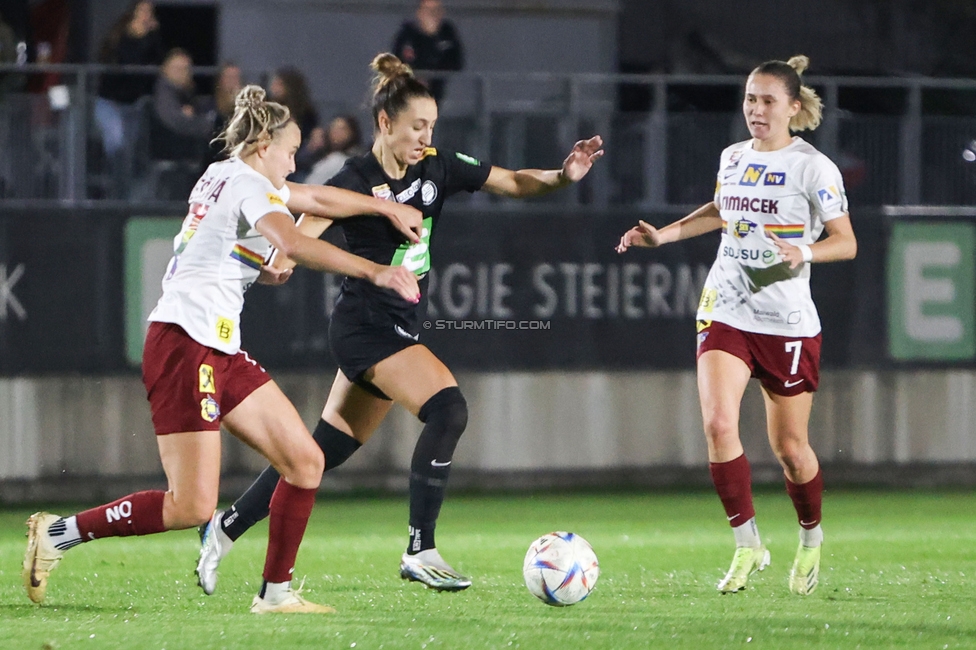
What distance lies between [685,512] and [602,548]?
7.68 ft

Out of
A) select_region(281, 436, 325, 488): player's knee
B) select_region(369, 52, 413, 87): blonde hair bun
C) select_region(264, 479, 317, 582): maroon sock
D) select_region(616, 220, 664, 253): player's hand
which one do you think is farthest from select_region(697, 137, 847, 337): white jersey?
select_region(264, 479, 317, 582): maroon sock

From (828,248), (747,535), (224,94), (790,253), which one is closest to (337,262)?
(790,253)

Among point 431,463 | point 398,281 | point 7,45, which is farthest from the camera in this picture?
point 7,45

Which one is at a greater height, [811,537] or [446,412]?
[446,412]

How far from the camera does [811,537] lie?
24.4ft

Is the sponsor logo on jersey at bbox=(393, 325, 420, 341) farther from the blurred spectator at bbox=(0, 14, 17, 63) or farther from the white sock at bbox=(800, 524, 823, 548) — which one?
the blurred spectator at bbox=(0, 14, 17, 63)

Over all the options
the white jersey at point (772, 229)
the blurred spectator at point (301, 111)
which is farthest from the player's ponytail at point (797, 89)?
the blurred spectator at point (301, 111)

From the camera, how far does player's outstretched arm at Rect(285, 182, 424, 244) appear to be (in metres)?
6.94

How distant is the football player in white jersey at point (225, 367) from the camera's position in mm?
6336

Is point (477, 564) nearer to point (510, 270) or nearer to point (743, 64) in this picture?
point (510, 270)

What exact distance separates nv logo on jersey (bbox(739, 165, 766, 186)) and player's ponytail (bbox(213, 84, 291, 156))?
7.17 feet

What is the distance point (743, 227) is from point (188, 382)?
8.61ft

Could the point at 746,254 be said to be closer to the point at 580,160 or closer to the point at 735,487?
the point at 580,160

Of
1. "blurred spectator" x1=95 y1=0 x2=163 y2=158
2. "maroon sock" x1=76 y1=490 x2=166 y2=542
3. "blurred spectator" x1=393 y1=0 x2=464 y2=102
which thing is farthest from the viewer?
"blurred spectator" x1=393 y1=0 x2=464 y2=102
